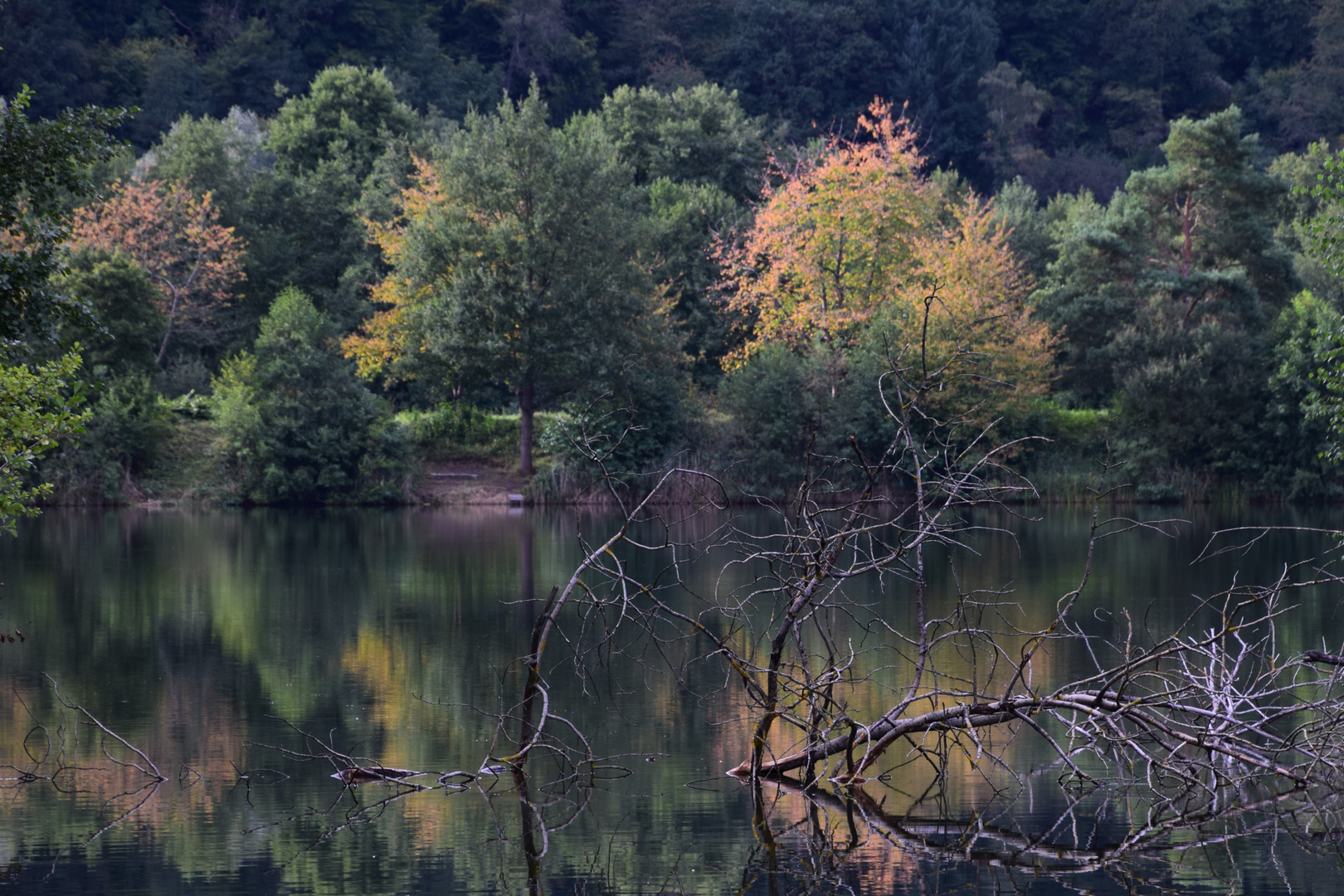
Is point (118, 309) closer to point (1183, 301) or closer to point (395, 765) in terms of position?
point (1183, 301)

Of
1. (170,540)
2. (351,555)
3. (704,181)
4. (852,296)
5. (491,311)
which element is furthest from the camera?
(704,181)

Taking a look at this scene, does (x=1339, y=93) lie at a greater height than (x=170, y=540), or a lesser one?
greater

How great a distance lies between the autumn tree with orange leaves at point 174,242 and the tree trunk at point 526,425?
32.6ft

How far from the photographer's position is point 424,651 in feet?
48.3

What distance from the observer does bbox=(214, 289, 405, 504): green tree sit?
1437 inches

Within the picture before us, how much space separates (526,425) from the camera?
38.6 m

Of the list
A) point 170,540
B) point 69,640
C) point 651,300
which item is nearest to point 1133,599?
point 69,640

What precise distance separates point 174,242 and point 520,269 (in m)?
11.4

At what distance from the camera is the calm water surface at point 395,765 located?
750 cm

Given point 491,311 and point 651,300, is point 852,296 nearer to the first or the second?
point 651,300

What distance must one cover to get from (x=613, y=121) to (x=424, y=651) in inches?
1513

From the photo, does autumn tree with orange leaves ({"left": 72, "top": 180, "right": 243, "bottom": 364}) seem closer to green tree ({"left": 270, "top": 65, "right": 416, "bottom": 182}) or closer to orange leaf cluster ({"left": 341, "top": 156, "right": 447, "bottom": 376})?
orange leaf cluster ({"left": 341, "top": 156, "right": 447, "bottom": 376})

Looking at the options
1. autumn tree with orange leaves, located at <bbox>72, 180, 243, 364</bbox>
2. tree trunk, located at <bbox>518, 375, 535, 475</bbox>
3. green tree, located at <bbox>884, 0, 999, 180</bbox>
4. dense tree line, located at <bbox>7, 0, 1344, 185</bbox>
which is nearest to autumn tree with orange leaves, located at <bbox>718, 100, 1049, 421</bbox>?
tree trunk, located at <bbox>518, 375, 535, 475</bbox>

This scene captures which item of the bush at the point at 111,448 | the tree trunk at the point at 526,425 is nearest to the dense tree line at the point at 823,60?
the bush at the point at 111,448
